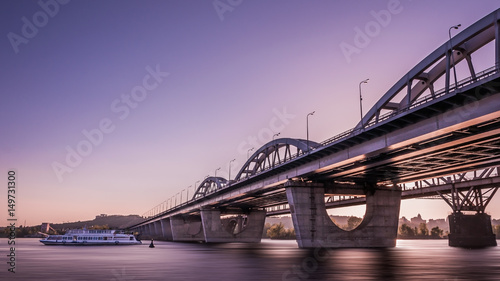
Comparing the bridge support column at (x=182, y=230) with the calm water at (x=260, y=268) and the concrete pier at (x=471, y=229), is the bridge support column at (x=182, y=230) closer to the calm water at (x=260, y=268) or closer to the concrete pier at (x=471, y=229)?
the concrete pier at (x=471, y=229)

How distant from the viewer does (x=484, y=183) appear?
287 feet

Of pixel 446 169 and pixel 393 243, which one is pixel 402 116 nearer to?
pixel 446 169

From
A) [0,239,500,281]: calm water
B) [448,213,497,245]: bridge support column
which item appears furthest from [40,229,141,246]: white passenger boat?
[448,213,497,245]: bridge support column

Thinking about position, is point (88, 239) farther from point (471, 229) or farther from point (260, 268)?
point (260, 268)

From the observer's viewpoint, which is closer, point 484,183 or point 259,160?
point 484,183

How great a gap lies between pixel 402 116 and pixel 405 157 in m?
11.1

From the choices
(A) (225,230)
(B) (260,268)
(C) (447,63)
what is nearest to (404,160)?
(C) (447,63)

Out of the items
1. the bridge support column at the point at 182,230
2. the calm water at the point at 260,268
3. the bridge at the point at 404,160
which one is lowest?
the bridge support column at the point at 182,230

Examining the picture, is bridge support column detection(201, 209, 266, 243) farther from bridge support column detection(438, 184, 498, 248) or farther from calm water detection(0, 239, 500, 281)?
calm water detection(0, 239, 500, 281)

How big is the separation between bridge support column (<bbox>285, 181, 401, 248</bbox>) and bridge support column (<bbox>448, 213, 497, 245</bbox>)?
1960 centimetres

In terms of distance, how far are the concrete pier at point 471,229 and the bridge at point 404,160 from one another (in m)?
0.18

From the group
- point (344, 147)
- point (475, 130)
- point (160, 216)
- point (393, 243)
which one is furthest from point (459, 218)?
point (160, 216)

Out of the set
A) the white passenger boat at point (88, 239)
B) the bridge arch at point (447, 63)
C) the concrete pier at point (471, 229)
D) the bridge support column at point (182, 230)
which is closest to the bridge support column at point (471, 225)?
the concrete pier at point (471, 229)

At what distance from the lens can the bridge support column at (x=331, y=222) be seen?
211 ft
